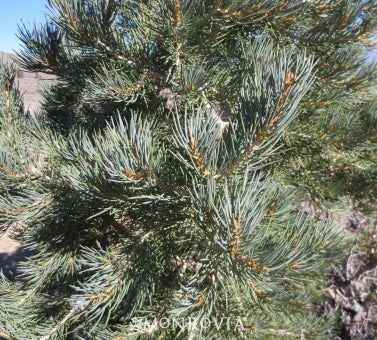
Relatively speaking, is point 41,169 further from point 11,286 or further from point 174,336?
point 174,336

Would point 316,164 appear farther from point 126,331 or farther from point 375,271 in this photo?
point 375,271

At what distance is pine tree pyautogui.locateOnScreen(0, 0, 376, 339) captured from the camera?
31.8 inches

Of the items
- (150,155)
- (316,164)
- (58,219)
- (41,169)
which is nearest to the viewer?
(150,155)

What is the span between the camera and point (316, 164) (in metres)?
1.69

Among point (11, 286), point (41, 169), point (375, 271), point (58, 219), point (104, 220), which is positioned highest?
point (41, 169)

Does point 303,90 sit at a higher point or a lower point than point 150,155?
higher

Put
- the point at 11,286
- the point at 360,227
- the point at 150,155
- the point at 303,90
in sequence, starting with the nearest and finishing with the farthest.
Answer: the point at 303,90
the point at 150,155
the point at 11,286
the point at 360,227

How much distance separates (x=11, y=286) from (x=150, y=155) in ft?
3.34

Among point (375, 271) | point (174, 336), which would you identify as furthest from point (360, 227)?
point (174, 336)

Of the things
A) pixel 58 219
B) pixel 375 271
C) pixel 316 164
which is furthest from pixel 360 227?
pixel 58 219

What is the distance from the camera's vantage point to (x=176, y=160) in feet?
3.31

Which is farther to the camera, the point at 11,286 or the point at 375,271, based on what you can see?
the point at 375,271

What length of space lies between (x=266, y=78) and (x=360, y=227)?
342 centimetres

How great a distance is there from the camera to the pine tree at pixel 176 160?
81cm
